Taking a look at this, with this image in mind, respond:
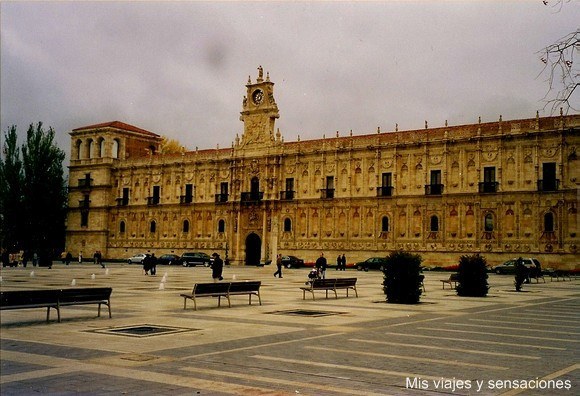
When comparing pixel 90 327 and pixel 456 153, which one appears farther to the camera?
pixel 456 153

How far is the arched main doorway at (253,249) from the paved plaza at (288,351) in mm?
45866

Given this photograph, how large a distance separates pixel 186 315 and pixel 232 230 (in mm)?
49350

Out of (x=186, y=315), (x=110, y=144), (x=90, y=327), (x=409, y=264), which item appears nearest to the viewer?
(x=90, y=327)

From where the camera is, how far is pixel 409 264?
21.6m

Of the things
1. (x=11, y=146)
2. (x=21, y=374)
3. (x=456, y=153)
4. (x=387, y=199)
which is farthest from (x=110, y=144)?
(x=21, y=374)

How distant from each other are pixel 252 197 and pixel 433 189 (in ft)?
62.6

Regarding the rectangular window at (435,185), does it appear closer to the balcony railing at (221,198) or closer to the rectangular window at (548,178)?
the rectangular window at (548,178)

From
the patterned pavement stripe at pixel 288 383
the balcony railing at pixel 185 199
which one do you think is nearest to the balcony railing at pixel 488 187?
the balcony railing at pixel 185 199

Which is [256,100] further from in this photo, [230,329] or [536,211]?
[230,329]

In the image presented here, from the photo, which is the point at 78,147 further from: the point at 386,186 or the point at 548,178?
the point at 548,178

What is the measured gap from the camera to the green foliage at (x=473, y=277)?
2491cm

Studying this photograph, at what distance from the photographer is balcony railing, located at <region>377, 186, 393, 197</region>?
56.5m

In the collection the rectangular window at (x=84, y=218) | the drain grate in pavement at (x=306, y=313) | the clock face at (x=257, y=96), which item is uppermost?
the clock face at (x=257, y=96)

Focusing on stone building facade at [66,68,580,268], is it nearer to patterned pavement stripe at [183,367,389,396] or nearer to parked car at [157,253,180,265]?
parked car at [157,253,180,265]
